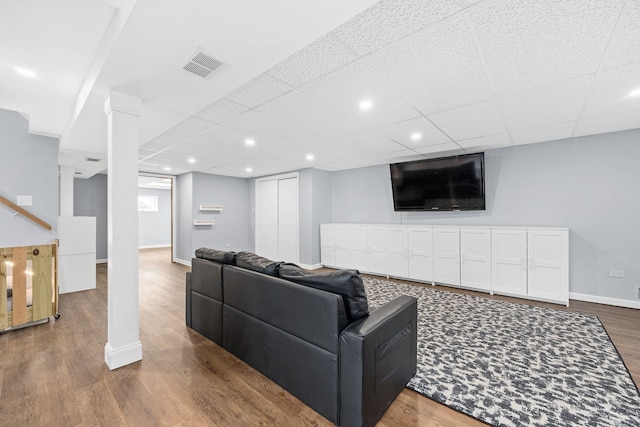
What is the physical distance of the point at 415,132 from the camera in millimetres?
3820

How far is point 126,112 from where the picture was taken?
246 centimetres

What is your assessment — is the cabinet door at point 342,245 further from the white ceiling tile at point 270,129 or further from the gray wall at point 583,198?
the white ceiling tile at point 270,129

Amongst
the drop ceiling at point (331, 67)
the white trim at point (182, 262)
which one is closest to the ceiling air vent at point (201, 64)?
the drop ceiling at point (331, 67)

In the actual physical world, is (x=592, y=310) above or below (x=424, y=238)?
below

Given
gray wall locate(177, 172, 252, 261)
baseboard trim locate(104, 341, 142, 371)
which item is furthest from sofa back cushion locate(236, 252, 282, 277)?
gray wall locate(177, 172, 252, 261)

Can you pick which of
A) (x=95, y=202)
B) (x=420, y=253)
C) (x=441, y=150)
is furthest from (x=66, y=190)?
(x=441, y=150)

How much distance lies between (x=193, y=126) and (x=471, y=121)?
355 centimetres

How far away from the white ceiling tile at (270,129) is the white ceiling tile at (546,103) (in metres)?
2.40

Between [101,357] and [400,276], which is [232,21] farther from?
[400,276]

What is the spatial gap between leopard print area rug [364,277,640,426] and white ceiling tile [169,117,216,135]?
3.50 metres

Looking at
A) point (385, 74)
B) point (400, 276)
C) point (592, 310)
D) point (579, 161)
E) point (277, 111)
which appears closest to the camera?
point (385, 74)

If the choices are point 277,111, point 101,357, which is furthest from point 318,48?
point 101,357

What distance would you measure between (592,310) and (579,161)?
217 centimetres

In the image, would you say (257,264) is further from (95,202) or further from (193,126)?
(95,202)
